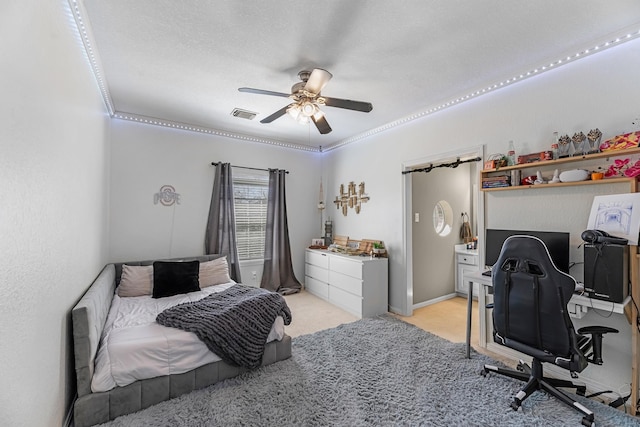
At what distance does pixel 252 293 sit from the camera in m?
3.08

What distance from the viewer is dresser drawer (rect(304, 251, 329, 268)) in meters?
4.66

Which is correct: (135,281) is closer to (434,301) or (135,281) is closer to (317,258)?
(317,258)

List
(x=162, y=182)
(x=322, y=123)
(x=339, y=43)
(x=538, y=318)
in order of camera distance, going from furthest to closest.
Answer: (x=162, y=182) < (x=322, y=123) < (x=339, y=43) < (x=538, y=318)

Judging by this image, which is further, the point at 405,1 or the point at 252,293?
the point at 252,293

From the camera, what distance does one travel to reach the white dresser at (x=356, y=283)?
154 inches

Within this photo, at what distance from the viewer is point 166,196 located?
4125mm

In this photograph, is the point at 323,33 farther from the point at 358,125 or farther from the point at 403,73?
the point at 358,125

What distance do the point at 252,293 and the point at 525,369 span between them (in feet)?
8.48

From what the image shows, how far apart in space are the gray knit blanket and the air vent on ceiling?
7.66 ft

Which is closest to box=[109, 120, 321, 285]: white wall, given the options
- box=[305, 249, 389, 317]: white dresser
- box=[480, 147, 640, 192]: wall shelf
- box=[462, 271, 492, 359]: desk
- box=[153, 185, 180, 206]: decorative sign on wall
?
box=[153, 185, 180, 206]: decorative sign on wall

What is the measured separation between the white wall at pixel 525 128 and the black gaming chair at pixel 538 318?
Answer: 82 centimetres

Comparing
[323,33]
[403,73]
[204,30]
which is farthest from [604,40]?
[204,30]

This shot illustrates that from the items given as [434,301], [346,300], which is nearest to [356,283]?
[346,300]

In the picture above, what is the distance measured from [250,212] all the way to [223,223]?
548 mm
